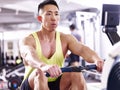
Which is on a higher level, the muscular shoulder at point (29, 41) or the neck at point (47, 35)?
the neck at point (47, 35)

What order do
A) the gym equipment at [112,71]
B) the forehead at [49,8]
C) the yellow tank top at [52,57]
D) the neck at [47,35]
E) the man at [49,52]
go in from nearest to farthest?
the gym equipment at [112,71] < the man at [49,52] < the forehead at [49,8] < the yellow tank top at [52,57] < the neck at [47,35]

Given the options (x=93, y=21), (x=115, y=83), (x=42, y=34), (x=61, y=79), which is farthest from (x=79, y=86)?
(x=93, y=21)

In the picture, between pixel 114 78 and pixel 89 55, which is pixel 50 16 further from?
pixel 114 78

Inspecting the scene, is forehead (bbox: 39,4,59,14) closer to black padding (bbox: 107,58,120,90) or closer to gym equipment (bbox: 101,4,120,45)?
gym equipment (bbox: 101,4,120,45)

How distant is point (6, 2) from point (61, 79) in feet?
17.3

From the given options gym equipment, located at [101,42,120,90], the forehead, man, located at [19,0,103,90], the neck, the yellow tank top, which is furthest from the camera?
the neck

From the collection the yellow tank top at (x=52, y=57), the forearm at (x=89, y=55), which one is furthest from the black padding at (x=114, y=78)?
the yellow tank top at (x=52, y=57)

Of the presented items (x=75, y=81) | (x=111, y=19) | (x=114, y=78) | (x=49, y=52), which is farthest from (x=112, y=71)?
(x=49, y=52)

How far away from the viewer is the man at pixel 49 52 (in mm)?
1622

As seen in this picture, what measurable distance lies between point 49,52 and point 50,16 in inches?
13.0

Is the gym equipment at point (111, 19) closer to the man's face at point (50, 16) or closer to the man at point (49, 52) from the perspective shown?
the man at point (49, 52)

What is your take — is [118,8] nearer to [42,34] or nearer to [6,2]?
[42,34]

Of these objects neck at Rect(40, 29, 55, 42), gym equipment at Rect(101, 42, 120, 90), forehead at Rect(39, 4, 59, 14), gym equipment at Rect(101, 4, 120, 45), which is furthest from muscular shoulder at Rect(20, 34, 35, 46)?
Answer: gym equipment at Rect(101, 42, 120, 90)

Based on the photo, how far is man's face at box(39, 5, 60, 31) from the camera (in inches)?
66.7
